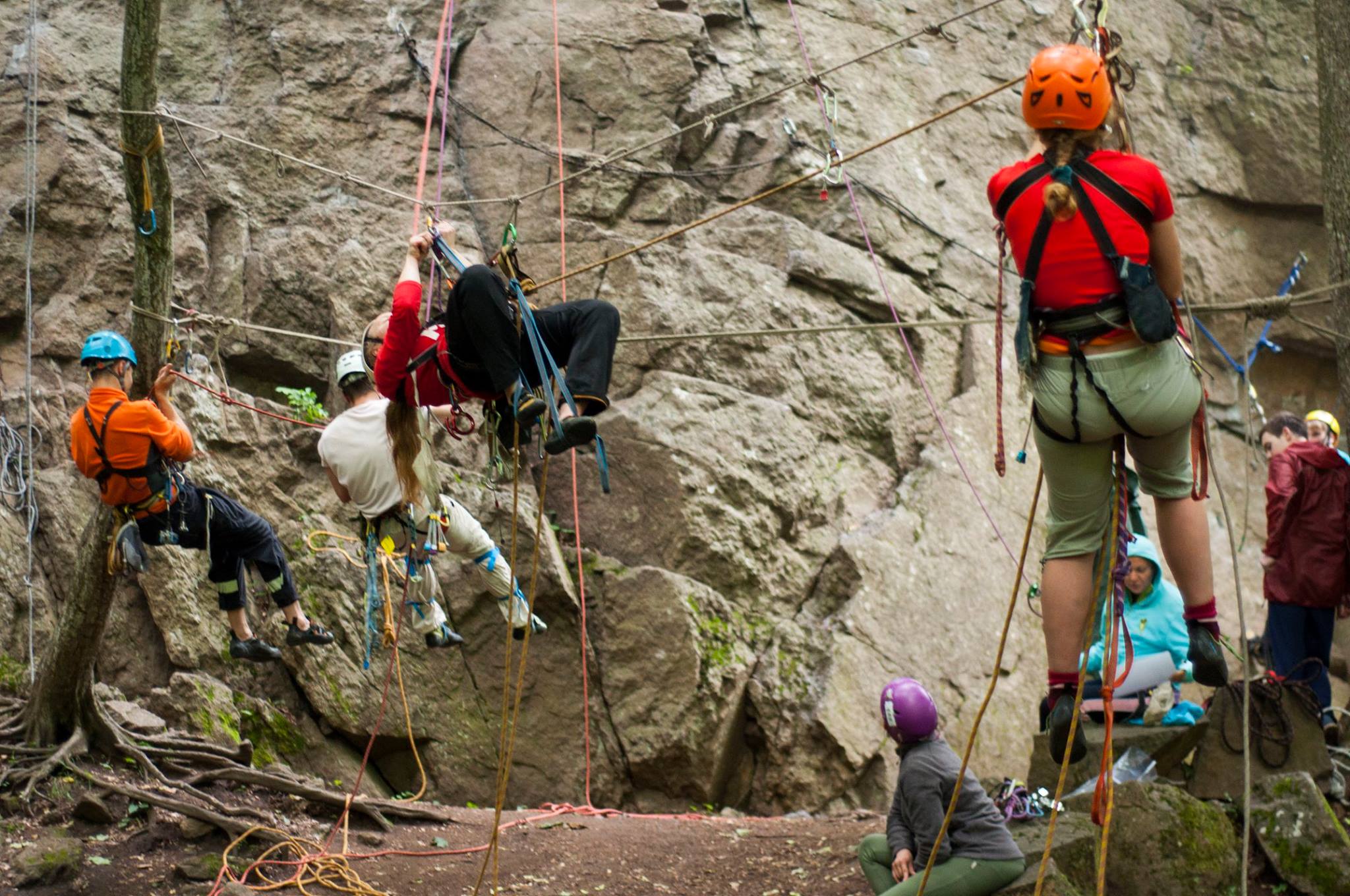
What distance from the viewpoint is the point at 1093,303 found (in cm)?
358

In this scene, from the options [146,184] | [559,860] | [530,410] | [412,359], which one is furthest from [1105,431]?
[146,184]

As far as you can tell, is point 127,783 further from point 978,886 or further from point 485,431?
point 978,886

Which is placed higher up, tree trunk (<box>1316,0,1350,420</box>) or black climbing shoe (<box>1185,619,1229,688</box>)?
tree trunk (<box>1316,0,1350,420</box>)

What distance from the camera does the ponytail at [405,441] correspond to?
548 centimetres

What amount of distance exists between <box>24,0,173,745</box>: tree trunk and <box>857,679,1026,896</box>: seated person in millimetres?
3642

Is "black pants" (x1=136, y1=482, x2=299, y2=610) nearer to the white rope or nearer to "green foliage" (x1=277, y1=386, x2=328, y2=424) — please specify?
the white rope

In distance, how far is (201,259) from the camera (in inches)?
364

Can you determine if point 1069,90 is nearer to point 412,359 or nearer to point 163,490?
point 412,359

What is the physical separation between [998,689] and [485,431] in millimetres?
4967

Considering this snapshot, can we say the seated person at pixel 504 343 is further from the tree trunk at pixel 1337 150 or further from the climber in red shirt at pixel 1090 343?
the tree trunk at pixel 1337 150

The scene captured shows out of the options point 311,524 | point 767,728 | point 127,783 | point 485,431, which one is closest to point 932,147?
point 767,728

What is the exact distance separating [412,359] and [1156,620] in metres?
3.65

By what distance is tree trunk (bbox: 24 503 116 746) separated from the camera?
6.39m

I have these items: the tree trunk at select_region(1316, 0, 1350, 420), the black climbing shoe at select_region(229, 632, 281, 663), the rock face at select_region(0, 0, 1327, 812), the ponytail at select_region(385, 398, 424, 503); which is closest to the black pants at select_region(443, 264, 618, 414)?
the ponytail at select_region(385, 398, 424, 503)
